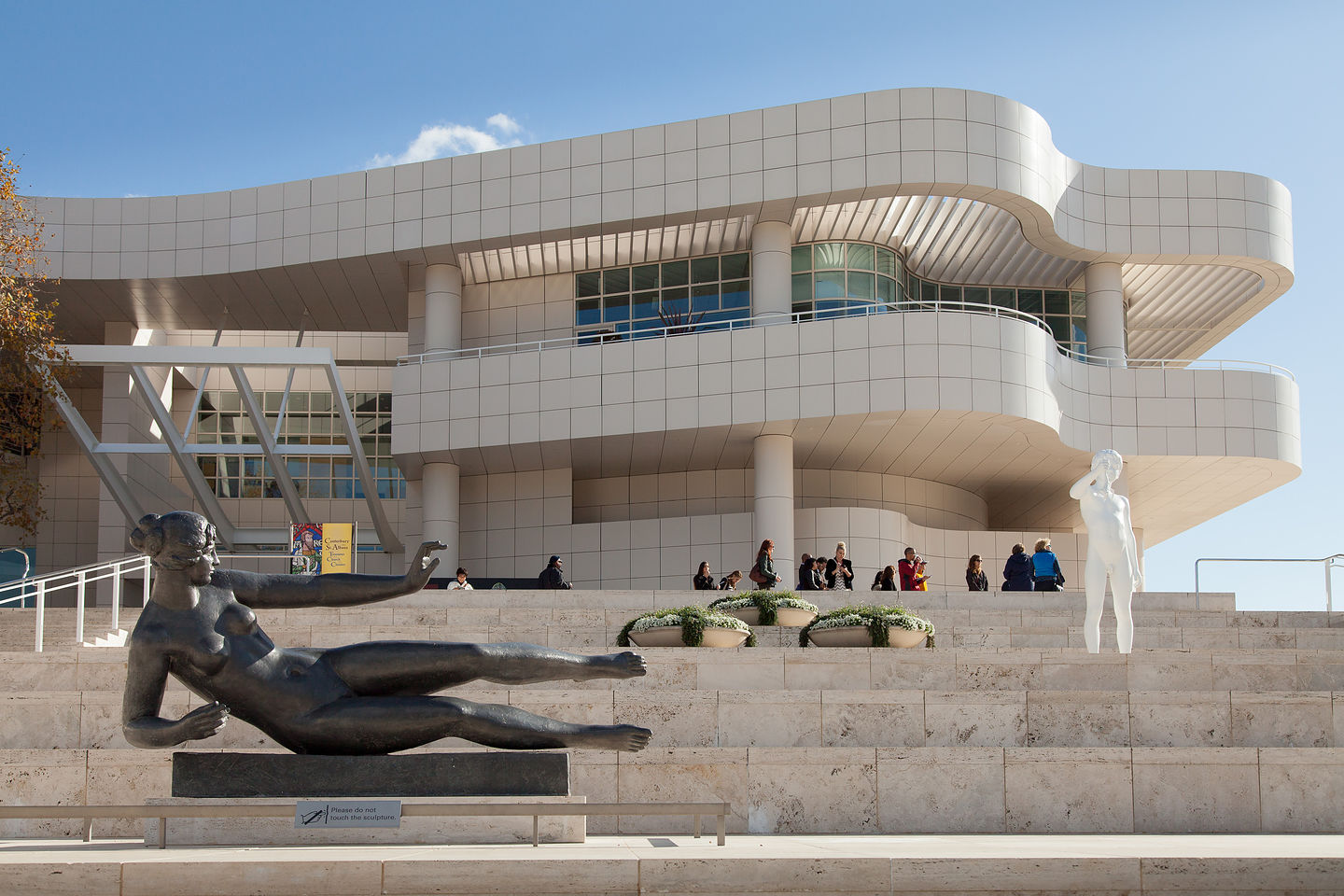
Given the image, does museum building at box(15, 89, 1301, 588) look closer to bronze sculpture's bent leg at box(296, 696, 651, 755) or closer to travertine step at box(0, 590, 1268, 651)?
travertine step at box(0, 590, 1268, 651)

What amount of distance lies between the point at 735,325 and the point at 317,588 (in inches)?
947

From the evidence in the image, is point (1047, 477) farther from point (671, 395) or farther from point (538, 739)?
point (538, 739)

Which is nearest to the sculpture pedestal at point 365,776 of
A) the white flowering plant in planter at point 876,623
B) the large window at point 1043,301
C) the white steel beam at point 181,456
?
the white flowering plant in planter at point 876,623

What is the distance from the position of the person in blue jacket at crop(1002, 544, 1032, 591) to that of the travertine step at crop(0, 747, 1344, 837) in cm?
1204

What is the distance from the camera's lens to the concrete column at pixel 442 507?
102ft

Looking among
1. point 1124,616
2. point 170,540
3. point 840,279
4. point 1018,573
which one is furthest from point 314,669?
point 840,279

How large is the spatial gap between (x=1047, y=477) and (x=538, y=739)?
26689 mm

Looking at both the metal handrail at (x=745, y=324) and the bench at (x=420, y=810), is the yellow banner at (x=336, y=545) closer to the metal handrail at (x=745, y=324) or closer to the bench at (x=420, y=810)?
the metal handrail at (x=745, y=324)

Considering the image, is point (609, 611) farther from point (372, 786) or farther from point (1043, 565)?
point (372, 786)

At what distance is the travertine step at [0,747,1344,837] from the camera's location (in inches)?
408

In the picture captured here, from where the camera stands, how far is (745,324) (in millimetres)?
30891

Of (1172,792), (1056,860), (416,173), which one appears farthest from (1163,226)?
(1056,860)

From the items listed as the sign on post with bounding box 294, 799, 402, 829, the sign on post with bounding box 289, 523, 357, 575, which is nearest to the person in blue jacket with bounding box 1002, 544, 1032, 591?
the sign on post with bounding box 289, 523, 357, 575

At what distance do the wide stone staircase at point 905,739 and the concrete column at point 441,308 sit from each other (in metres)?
17.3
